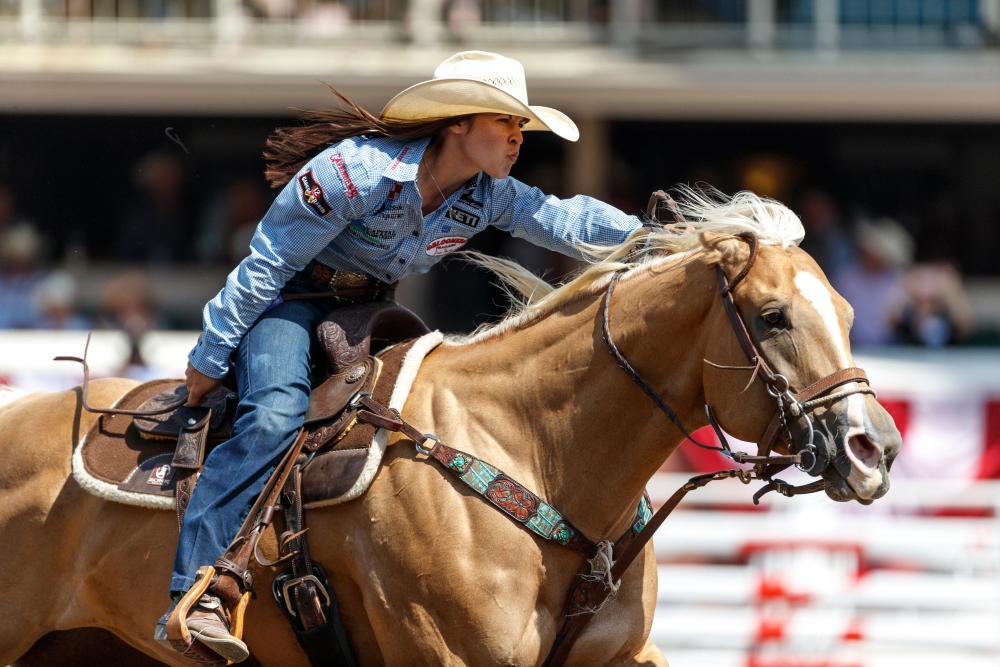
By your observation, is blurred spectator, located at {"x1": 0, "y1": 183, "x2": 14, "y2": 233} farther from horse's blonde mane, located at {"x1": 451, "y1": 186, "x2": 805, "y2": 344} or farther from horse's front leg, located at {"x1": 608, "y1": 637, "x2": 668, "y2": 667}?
horse's front leg, located at {"x1": 608, "y1": 637, "x2": 668, "y2": 667}

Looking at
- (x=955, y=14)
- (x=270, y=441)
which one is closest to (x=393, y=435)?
(x=270, y=441)

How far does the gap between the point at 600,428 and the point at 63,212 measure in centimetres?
942

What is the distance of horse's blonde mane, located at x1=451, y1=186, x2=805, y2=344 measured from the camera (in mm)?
3047

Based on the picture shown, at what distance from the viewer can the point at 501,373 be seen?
329cm

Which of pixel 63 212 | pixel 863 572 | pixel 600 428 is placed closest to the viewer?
pixel 600 428

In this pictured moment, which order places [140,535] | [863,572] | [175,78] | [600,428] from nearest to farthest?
[600,428] → [140,535] → [863,572] → [175,78]

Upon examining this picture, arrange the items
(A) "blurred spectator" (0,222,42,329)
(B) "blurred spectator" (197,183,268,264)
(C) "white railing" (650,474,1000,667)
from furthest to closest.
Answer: (B) "blurred spectator" (197,183,268,264) → (A) "blurred spectator" (0,222,42,329) → (C) "white railing" (650,474,1000,667)

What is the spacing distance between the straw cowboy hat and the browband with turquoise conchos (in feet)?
3.28

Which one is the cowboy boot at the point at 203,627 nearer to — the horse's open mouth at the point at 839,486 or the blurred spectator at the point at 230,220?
the horse's open mouth at the point at 839,486

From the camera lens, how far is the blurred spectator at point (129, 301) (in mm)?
9984

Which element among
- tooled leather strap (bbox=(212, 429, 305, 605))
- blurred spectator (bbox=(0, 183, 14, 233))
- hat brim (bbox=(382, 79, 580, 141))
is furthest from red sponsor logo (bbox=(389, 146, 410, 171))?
blurred spectator (bbox=(0, 183, 14, 233))

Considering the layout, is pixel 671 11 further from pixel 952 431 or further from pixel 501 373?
pixel 501 373

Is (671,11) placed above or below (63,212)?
above

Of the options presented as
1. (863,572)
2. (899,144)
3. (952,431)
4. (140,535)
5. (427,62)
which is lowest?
(863,572)
